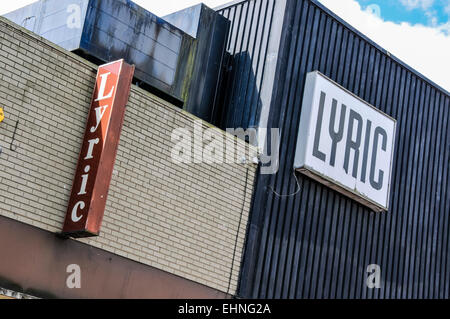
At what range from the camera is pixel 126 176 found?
14.5 m

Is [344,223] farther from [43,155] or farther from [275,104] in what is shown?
[43,155]

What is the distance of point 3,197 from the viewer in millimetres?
12703

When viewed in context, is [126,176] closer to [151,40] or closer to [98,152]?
[98,152]

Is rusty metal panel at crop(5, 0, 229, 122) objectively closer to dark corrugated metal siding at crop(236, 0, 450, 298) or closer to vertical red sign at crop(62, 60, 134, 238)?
dark corrugated metal siding at crop(236, 0, 450, 298)

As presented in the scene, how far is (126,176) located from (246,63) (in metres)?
4.97

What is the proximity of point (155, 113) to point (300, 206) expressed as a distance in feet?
13.3

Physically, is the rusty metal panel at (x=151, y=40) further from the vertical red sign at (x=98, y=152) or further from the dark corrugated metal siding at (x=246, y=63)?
the vertical red sign at (x=98, y=152)

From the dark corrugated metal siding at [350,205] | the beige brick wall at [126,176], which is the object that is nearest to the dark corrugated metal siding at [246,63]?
the dark corrugated metal siding at [350,205]

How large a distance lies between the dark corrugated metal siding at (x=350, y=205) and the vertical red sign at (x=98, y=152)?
410 centimetres

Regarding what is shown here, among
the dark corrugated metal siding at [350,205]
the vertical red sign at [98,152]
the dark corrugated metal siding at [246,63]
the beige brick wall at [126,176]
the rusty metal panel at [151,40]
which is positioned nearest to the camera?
the vertical red sign at [98,152]

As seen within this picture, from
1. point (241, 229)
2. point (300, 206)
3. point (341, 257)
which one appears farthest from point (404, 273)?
point (241, 229)

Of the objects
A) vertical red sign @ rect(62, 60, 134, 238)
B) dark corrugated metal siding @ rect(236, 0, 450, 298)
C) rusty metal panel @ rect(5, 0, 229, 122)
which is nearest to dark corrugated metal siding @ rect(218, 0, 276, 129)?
rusty metal panel @ rect(5, 0, 229, 122)

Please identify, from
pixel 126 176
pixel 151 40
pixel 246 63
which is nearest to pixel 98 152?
pixel 126 176

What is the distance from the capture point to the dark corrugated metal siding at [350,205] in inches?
658
